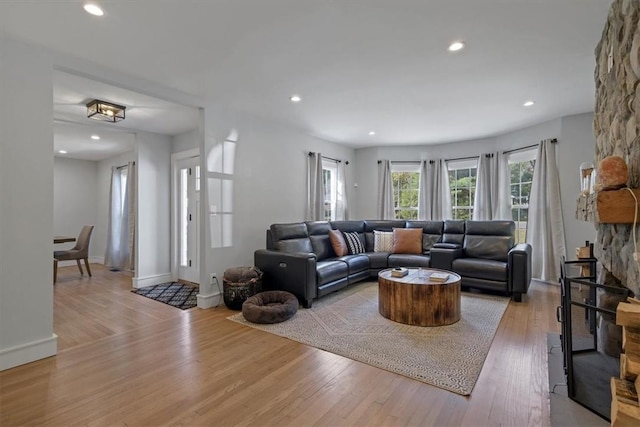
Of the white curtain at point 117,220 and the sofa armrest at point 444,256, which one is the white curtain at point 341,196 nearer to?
the sofa armrest at point 444,256

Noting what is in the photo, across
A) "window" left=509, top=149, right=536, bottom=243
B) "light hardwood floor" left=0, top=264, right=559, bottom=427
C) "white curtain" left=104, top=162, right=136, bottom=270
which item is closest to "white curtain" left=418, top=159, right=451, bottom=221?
"window" left=509, top=149, right=536, bottom=243

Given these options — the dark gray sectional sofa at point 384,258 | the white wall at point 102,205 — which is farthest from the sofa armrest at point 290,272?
the white wall at point 102,205

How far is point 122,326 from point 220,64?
2795 millimetres

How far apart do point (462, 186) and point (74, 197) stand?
28.1 feet

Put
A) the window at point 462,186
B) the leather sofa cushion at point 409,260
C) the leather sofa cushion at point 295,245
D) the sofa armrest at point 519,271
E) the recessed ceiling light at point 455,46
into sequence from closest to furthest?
1. the recessed ceiling light at point 455,46
2. the sofa armrest at point 519,271
3. the leather sofa cushion at point 295,245
4. the leather sofa cushion at point 409,260
5. the window at point 462,186

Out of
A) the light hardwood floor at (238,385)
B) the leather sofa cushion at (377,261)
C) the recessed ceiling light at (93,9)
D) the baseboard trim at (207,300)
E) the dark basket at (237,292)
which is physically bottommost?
the light hardwood floor at (238,385)

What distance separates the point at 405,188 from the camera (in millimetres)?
6473

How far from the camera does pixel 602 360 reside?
1948mm

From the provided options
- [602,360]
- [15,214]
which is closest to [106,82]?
[15,214]

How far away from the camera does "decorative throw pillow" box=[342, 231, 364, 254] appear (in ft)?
16.2

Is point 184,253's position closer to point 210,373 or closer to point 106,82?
point 106,82

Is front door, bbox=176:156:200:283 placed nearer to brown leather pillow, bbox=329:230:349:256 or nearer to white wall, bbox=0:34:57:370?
brown leather pillow, bbox=329:230:349:256

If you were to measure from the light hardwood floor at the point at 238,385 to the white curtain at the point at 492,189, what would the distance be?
8.94ft

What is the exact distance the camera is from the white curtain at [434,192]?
5.99m
